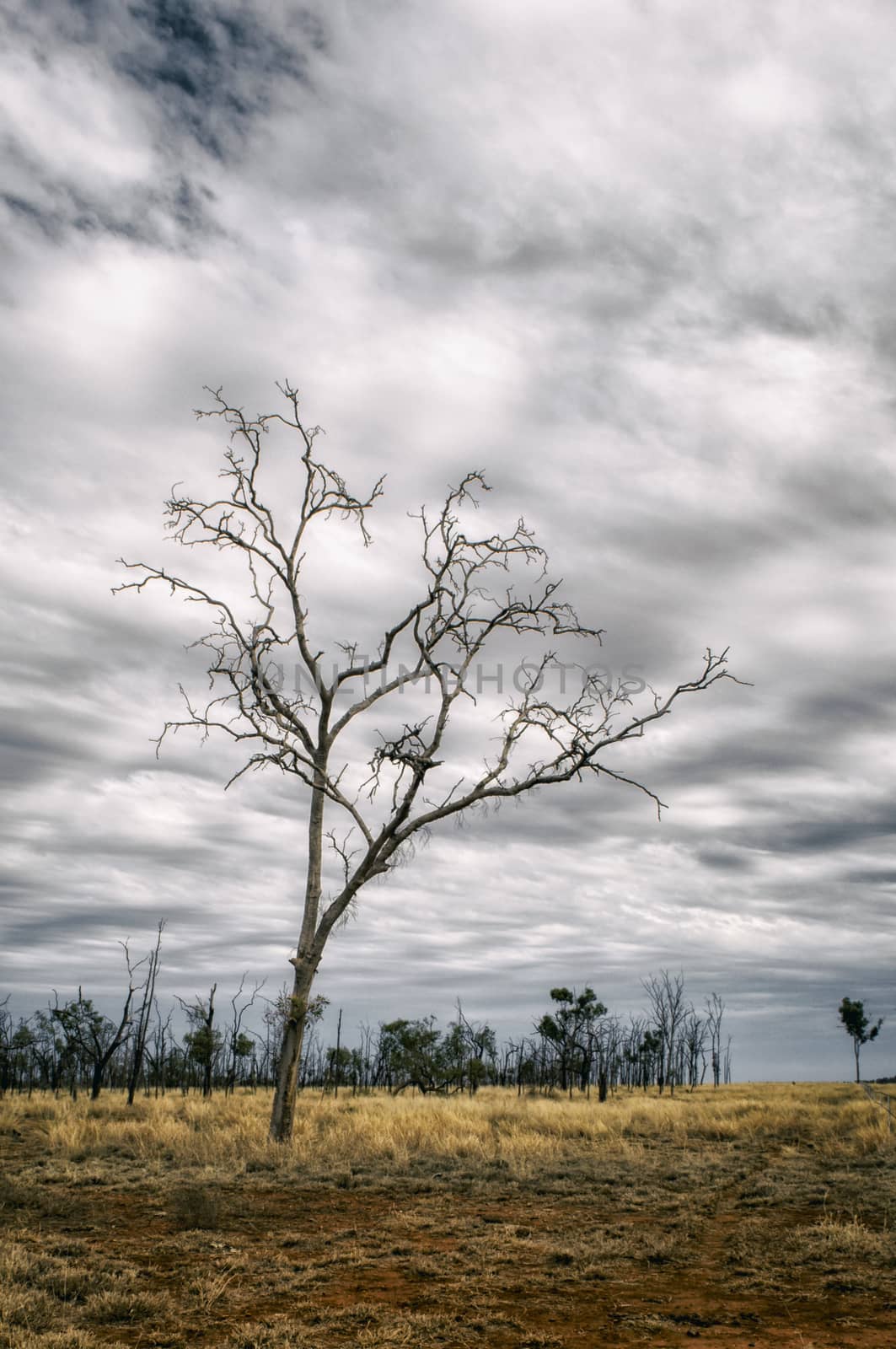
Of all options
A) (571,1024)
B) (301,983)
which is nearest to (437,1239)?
(301,983)

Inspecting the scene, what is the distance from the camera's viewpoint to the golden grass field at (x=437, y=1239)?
645 centimetres

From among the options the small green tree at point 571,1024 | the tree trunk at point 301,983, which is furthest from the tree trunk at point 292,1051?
the small green tree at point 571,1024

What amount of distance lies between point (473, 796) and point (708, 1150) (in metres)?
7.62

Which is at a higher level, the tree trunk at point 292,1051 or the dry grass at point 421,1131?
the tree trunk at point 292,1051

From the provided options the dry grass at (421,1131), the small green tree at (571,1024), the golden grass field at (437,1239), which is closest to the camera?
the golden grass field at (437,1239)

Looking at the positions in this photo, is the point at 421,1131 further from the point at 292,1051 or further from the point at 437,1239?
the point at 437,1239

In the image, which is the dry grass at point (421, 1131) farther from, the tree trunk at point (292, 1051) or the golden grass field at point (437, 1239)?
the tree trunk at point (292, 1051)

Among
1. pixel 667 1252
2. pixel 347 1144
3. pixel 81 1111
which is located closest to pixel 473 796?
pixel 347 1144

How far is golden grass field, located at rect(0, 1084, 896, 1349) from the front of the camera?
6.45 m

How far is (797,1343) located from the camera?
6082 mm

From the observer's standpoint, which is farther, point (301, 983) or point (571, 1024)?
point (571, 1024)

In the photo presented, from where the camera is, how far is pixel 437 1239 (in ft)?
30.7

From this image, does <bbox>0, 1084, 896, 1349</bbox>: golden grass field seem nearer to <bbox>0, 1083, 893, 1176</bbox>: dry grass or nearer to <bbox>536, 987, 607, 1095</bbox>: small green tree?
<bbox>0, 1083, 893, 1176</bbox>: dry grass

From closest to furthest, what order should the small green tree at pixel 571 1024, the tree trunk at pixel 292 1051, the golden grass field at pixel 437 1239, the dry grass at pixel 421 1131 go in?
1. the golden grass field at pixel 437 1239
2. the dry grass at pixel 421 1131
3. the tree trunk at pixel 292 1051
4. the small green tree at pixel 571 1024
